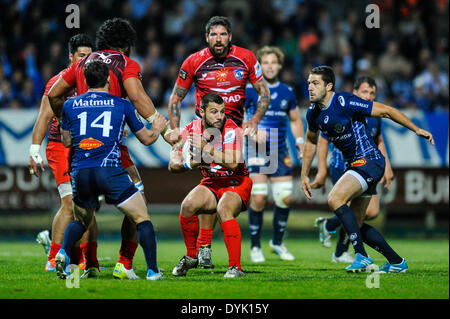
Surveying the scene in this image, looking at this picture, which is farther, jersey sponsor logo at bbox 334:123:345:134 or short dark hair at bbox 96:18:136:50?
jersey sponsor logo at bbox 334:123:345:134

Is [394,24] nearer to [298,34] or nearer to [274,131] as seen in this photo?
[298,34]

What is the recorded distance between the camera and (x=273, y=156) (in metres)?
11.8

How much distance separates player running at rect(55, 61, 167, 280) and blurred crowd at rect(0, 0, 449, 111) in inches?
404

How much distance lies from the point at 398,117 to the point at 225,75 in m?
2.48

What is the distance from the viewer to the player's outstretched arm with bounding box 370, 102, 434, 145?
785 cm

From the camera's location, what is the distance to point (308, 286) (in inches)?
285

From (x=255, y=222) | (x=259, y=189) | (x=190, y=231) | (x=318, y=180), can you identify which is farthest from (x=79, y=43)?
(x=255, y=222)

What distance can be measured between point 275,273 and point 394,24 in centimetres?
1399

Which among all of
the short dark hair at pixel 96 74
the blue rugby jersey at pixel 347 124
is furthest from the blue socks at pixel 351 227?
the short dark hair at pixel 96 74

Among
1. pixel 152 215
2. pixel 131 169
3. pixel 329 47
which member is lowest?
pixel 152 215

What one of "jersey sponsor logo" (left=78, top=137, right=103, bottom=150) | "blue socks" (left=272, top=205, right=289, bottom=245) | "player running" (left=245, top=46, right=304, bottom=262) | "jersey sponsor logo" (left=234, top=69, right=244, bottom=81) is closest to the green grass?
"blue socks" (left=272, top=205, right=289, bottom=245)

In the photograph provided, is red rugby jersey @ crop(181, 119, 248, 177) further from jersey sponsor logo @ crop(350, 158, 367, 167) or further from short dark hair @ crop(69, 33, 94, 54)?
short dark hair @ crop(69, 33, 94, 54)
